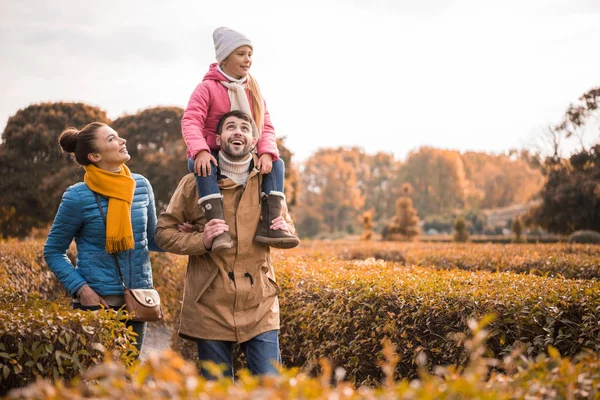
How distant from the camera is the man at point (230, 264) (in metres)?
3.70

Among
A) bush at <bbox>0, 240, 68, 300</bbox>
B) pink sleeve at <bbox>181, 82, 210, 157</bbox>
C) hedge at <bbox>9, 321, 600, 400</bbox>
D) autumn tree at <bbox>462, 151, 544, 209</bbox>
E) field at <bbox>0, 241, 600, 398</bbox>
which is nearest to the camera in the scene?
hedge at <bbox>9, 321, 600, 400</bbox>

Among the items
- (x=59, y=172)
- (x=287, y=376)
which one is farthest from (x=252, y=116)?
(x=59, y=172)

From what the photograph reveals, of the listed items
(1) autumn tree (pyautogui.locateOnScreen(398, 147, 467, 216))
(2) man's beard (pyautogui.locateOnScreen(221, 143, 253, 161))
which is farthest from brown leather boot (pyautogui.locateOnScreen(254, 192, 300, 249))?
(1) autumn tree (pyautogui.locateOnScreen(398, 147, 467, 216))

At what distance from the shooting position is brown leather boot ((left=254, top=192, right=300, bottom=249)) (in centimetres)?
377

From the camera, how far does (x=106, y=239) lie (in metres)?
3.97

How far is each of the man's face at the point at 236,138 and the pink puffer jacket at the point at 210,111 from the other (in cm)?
13

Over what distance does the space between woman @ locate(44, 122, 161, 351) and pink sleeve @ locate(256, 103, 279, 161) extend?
87 centimetres

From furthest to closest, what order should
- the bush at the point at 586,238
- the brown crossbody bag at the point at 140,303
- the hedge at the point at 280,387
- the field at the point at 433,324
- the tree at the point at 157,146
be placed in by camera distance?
the tree at the point at 157,146, the bush at the point at 586,238, the brown crossbody bag at the point at 140,303, the field at the point at 433,324, the hedge at the point at 280,387

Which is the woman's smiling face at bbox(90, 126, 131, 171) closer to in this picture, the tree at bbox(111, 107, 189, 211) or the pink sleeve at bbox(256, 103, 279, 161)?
the pink sleeve at bbox(256, 103, 279, 161)

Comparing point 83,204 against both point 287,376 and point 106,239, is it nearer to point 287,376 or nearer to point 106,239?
point 106,239

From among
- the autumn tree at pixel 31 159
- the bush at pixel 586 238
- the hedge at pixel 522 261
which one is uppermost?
the autumn tree at pixel 31 159

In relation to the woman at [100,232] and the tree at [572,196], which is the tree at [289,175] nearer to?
the tree at [572,196]

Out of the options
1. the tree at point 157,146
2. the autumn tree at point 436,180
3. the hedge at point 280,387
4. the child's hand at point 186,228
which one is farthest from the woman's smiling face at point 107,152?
the autumn tree at point 436,180

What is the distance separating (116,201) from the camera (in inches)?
158
